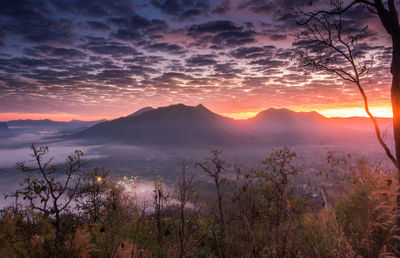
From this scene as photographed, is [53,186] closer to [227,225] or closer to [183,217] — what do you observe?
[183,217]

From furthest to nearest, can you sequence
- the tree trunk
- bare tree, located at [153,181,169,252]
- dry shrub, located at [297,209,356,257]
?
bare tree, located at [153,181,169,252]
the tree trunk
dry shrub, located at [297,209,356,257]

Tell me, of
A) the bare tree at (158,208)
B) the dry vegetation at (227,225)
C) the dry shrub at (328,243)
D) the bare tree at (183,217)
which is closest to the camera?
the bare tree at (183,217)

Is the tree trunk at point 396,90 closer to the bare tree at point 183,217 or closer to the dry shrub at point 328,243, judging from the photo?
the dry shrub at point 328,243

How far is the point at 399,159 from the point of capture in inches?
266

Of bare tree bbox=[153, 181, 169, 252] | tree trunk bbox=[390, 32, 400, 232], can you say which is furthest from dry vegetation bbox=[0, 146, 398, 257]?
tree trunk bbox=[390, 32, 400, 232]

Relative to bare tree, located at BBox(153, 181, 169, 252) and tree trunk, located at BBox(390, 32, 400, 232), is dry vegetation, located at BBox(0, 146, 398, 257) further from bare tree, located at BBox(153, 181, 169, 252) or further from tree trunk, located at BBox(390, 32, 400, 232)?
tree trunk, located at BBox(390, 32, 400, 232)

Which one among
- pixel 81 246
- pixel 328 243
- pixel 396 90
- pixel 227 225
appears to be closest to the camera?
pixel 81 246

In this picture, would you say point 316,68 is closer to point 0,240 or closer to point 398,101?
point 398,101

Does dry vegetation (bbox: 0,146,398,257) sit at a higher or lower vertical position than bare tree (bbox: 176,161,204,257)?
lower

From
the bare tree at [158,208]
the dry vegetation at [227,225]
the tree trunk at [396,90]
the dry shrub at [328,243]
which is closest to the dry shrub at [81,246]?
the dry vegetation at [227,225]

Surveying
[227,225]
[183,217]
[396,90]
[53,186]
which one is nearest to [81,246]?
[183,217]

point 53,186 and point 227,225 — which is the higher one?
point 53,186

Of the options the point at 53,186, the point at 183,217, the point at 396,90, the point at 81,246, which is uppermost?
the point at 396,90

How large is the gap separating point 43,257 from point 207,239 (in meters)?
8.10
